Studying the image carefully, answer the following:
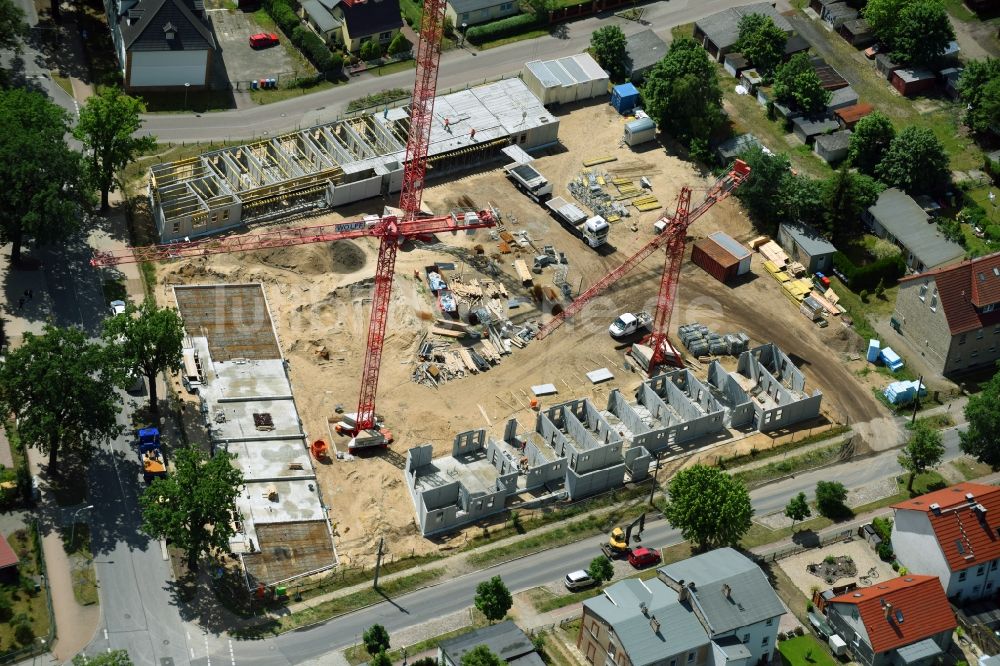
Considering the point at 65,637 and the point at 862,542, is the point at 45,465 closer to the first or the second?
the point at 65,637

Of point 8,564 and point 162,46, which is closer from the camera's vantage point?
point 8,564

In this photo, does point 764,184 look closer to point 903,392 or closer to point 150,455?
point 903,392

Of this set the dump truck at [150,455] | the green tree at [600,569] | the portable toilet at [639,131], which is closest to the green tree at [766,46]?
the portable toilet at [639,131]

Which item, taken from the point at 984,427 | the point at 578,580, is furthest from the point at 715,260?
the point at 578,580

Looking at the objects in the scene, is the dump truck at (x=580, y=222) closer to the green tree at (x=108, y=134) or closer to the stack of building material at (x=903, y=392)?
the stack of building material at (x=903, y=392)

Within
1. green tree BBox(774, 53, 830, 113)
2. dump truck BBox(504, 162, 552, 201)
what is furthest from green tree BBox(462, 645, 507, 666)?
green tree BBox(774, 53, 830, 113)

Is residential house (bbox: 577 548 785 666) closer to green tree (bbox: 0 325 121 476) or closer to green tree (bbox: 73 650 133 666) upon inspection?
green tree (bbox: 73 650 133 666)
